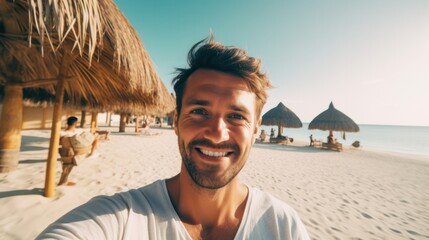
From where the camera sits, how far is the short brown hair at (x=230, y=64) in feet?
Result: 4.84

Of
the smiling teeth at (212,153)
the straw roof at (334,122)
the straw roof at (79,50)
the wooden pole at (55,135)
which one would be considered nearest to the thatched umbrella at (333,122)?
the straw roof at (334,122)

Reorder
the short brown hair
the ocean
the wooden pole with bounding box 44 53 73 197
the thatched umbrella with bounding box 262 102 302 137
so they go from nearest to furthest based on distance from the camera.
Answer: the short brown hair
the wooden pole with bounding box 44 53 73 197
the thatched umbrella with bounding box 262 102 302 137
the ocean

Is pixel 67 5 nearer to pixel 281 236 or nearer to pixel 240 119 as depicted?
pixel 240 119

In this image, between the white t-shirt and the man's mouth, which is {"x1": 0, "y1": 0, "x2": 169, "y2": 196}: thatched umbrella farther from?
the man's mouth

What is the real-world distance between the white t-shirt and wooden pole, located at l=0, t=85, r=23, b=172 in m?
4.31

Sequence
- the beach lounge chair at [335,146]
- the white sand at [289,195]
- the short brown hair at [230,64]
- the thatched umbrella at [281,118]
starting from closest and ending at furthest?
the short brown hair at [230,64] < the white sand at [289,195] < the beach lounge chair at [335,146] < the thatched umbrella at [281,118]

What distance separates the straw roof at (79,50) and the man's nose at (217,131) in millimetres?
1490

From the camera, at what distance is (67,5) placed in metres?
1.87

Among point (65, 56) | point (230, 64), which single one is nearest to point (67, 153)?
point (65, 56)

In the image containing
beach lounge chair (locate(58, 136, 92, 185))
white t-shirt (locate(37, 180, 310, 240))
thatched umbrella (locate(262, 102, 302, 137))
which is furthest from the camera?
thatched umbrella (locate(262, 102, 302, 137))

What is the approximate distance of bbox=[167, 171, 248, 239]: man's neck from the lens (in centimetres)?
126

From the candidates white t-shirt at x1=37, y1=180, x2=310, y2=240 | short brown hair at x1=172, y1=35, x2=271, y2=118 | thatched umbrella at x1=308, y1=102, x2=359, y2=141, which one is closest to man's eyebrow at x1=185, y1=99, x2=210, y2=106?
short brown hair at x1=172, y1=35, x2=271, y2=118

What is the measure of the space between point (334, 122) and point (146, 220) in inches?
775

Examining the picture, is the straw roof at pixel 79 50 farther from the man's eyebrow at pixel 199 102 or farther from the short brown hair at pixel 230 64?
the man's eyebrow at pixel 199 102
